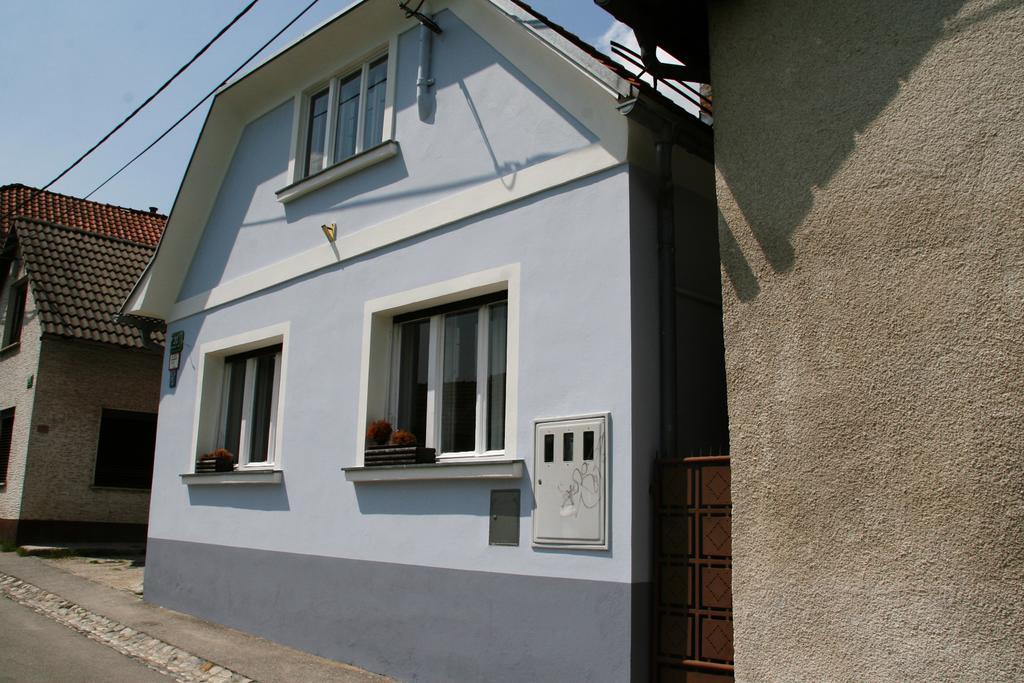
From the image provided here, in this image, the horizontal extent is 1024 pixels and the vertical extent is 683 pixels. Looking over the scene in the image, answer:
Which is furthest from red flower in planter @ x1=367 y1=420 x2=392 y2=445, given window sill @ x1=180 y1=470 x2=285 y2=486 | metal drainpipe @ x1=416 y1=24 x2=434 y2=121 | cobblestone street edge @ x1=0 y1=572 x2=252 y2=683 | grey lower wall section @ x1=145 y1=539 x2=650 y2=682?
metal drainpipe @ x1=416 y1=24 x2=434 y2=121

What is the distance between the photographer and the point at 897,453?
446cm

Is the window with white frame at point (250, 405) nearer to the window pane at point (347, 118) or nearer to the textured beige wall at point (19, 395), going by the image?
the window pane at point (347, 118)

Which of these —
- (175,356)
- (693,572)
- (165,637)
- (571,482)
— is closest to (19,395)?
(175,356)

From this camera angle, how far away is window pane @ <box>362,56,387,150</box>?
8727mm

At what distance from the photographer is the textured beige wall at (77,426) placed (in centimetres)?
1571

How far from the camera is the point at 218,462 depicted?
9.84 meters

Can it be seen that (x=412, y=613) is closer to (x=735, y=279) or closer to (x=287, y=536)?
(x=287, y=536)

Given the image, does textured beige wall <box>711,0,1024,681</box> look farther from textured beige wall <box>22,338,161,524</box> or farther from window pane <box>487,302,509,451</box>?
textured beige wall <box>22,338,161,524</box>

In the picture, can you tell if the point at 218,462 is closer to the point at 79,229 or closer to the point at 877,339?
the point at 877,339

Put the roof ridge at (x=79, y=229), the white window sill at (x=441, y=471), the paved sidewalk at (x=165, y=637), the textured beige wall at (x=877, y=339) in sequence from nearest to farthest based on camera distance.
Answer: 1. the textured beige wall at (x=877, y=339)
2. the white window sill at (x=441, y=471)
3. the paved sidewalk at (x=165, y=637)
4. the roof ridge at (x=79, y=229)

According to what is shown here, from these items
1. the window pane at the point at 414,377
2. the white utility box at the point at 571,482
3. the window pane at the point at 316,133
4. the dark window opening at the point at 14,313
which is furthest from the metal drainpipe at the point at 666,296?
the dark window opening at the point at 14,313

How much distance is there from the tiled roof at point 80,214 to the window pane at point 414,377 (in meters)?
13.0

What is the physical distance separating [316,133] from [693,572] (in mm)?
6211

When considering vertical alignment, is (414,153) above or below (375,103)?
below
